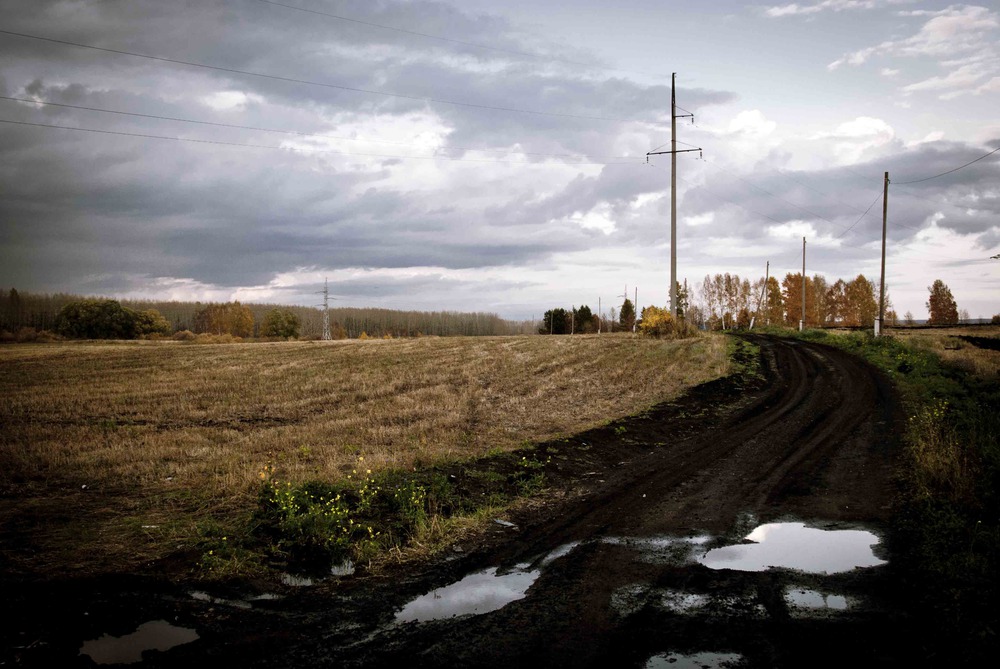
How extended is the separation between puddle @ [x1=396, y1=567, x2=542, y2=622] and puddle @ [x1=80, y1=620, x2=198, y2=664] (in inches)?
80.5

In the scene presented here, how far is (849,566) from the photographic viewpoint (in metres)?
6.37

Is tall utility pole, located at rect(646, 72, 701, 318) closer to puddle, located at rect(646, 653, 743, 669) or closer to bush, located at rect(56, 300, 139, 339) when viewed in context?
puddle, located at rect(646, 653, 743, 669)

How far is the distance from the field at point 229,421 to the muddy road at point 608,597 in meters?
2.10

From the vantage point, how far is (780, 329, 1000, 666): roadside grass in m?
4.83

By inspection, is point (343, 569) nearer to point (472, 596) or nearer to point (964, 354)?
point (472, 596)

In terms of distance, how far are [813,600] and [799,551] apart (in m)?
1.50

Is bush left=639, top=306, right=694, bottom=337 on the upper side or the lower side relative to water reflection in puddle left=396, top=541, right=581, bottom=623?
upper

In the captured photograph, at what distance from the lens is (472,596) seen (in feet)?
19.5

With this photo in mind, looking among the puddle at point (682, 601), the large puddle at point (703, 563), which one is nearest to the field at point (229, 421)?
the large puddle at point (703, 563)

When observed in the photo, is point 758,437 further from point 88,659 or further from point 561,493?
point 88,659

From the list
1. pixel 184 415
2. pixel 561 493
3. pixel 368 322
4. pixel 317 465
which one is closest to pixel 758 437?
pixel 561 493

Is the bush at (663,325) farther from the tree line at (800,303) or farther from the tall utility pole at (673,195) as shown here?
the tree line at (800,303)

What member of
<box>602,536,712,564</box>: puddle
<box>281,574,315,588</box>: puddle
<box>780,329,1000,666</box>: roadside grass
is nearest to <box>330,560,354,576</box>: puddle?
<box>281,574,315,588</box>: puddle

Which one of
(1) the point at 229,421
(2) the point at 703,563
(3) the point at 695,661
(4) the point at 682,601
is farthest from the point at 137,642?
(1) the point at 229,421
